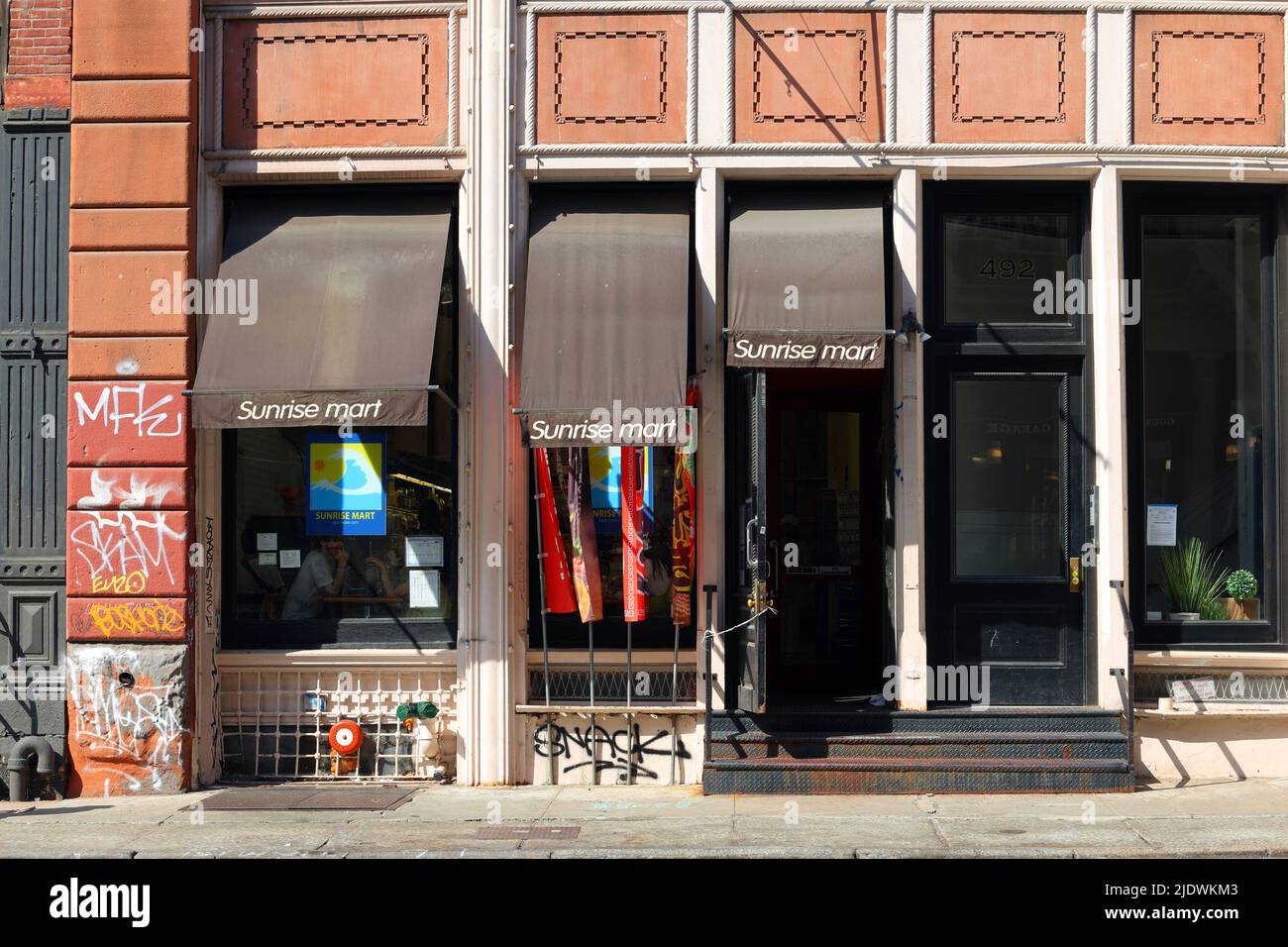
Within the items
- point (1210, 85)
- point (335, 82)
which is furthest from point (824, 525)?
point (335, 82)

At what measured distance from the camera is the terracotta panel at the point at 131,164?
1086 cm

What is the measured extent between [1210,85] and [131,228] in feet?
29.0

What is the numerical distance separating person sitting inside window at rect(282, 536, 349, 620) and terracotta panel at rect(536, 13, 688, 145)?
3.83 metres

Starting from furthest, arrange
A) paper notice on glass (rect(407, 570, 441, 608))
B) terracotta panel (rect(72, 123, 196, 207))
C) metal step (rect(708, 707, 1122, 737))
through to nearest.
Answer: paper notice on glass (rect(407, 570, 441, 608))
terracotta panel (rect(72, 123, 196, 207))
metal step (rect(708, 707, 1122, 737))

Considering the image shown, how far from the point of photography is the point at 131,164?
35.7 feet

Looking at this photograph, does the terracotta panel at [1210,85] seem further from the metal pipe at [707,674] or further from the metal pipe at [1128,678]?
the metal pipe at [707,674]

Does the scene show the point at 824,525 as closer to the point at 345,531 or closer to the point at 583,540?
the point at 583,540

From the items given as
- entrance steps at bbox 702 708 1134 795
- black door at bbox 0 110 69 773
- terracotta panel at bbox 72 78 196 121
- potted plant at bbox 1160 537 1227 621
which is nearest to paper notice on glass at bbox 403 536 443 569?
entrance steps at bbox 702 708 1134 795

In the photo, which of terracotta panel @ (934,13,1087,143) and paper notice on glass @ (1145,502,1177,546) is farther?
paper notice on glass @ (1145,502,1177,546)

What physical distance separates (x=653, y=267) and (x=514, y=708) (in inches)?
147

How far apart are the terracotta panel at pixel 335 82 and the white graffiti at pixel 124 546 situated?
10.6ft

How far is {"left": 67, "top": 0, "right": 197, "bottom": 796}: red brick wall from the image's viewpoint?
35.1 feet

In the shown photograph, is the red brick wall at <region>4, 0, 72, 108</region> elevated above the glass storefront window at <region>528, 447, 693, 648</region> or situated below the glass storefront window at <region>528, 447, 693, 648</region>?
above

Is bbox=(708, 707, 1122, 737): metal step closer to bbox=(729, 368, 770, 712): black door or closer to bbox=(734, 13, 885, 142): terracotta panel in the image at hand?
bbox=(729, 368, 770, 712): black door
